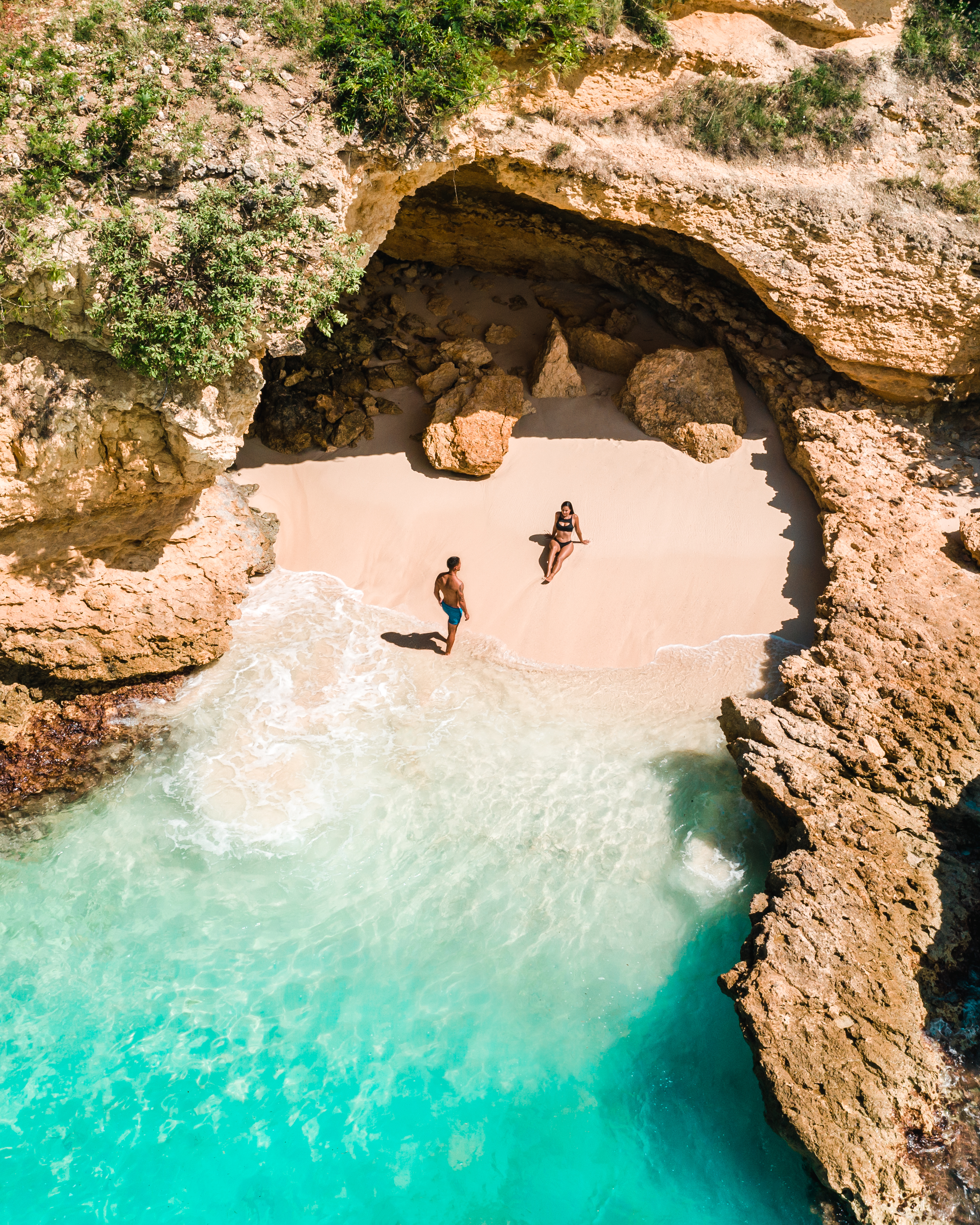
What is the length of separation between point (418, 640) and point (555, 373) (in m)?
4.29

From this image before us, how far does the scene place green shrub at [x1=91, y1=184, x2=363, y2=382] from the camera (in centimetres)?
603

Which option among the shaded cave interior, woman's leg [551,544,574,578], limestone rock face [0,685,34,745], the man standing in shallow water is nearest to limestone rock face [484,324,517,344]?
the shaded cave interior

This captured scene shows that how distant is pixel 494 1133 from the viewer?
5.51m

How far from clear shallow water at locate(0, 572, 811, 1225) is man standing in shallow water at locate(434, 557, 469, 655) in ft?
2.25

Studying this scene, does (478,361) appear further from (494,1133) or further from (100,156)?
(494,1133)

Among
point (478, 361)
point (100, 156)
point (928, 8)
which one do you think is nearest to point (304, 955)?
point (100, 156)

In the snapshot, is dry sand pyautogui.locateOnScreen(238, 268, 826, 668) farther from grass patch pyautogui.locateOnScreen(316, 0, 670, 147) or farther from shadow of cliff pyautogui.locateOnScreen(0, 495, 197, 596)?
grass patch pyautogui.locateOnScreen(316, 0, 670, 147)

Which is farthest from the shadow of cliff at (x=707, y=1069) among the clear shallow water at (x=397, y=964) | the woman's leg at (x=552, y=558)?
the woman's leg at (x=552, y=558)

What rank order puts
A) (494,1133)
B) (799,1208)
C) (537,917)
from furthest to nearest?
1. (537,917)
2. (494,1133)
3. (799,1208)

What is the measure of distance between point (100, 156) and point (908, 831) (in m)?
8.59

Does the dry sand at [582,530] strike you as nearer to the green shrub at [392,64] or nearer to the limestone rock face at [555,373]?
the limestone rock face at [555,373]

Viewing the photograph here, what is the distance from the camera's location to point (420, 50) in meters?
6.84

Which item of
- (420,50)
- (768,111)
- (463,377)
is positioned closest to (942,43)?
(768,111)

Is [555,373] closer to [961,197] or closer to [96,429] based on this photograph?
[961,197]
